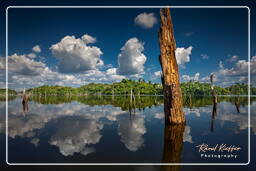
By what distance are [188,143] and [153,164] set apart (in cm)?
448

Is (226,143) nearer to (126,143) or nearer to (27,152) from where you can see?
(126,143)

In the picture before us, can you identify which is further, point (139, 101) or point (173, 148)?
point (139, 101)

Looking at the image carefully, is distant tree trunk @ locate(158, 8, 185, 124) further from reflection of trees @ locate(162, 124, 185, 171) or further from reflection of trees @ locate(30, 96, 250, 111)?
reflection of trees @ locate(30, 96, 250, 111)

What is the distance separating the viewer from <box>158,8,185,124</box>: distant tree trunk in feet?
59.4

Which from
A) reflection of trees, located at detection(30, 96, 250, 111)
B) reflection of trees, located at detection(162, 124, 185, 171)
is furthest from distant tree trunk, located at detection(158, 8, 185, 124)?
reflection of trees, located at detection(30, 96, 250, 111)

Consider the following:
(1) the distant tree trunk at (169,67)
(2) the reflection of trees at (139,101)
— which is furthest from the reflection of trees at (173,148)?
(2) the reflection of trees at (139,101)

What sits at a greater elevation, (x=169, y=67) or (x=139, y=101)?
(x=169, y=67)

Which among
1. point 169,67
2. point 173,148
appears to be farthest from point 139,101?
point 173,148

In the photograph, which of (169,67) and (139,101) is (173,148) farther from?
(139,101)

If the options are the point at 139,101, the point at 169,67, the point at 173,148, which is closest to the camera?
the point at 173,148

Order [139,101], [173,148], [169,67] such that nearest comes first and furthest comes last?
[173,148] → [169,67] → [139,101]

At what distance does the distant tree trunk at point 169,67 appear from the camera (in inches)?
712

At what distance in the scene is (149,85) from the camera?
631 feet

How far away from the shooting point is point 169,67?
18.1 metres
